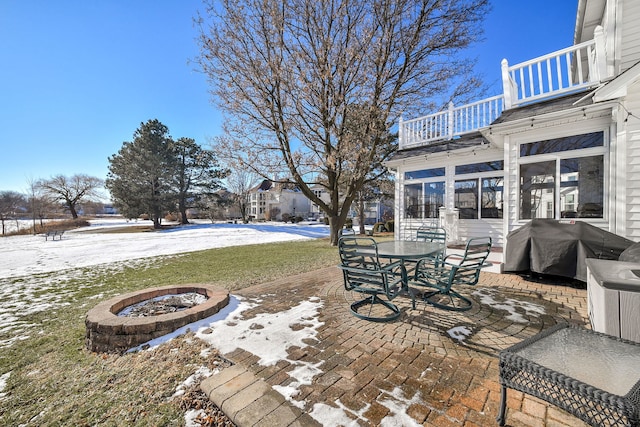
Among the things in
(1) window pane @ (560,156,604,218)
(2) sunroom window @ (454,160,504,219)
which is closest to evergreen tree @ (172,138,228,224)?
(2) sunroom window @ (454,160,504,219)

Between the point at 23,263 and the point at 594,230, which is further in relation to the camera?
the point at 23,263

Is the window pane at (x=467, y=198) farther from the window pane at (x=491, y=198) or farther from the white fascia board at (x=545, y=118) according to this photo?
the white fascia board at (x=545, y=118)

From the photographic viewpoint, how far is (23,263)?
29.9ft

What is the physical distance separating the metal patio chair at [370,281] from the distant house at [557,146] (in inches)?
180

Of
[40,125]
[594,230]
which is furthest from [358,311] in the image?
[40,125]

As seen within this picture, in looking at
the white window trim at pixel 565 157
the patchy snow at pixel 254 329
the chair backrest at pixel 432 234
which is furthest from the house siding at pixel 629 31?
the patchy snow at pixel 254 329

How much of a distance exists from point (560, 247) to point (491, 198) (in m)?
3.44

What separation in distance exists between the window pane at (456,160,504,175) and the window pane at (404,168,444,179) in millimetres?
588

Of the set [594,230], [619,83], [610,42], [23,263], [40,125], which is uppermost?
[40,125]

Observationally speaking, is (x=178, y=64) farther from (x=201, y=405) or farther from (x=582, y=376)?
(x=582, y=376)

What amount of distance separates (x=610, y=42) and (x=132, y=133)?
112 ft

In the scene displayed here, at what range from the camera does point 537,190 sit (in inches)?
240

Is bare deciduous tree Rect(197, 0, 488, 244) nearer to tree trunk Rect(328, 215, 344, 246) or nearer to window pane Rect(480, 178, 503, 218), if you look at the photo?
tree trunk Rect(328, 215, 344, 246)

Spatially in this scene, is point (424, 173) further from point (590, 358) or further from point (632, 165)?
point (590, 358)
